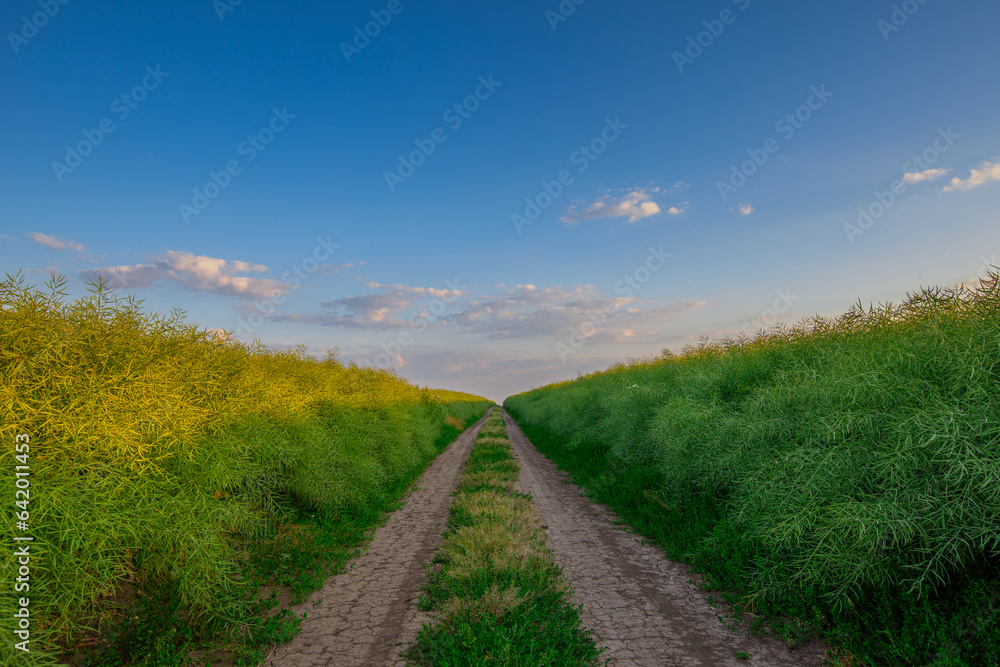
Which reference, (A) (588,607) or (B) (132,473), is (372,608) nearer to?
(A) (588,607)

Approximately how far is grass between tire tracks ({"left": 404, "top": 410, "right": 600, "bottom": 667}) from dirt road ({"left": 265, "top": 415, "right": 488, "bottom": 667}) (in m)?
0.28

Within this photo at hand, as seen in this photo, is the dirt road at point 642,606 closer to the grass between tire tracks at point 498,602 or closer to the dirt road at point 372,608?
the grass between tire tracks at point 498,602

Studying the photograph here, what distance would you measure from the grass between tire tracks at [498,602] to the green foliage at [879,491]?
231 centimetres

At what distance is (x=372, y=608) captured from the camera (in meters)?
5.80

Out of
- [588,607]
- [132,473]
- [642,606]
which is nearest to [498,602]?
[588,607]

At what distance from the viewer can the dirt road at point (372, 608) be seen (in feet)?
15.5

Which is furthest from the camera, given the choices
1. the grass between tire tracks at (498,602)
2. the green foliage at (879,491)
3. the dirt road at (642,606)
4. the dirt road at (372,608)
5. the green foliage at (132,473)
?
the dirt road at (372,608)

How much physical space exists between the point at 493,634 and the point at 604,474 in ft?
29.5

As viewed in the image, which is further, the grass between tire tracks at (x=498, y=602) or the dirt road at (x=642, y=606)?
the dirt road at (x=642, y=606)

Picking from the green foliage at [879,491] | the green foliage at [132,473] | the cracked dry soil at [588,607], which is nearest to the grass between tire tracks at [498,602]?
the cracked dry soil at [588,607]

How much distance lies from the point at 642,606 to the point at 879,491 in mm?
3052

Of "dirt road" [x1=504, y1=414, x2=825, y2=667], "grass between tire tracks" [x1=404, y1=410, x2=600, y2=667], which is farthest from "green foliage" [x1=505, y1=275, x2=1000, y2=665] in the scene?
"grass between tire tracks" [x1=404, y1=410, x2=600, y2=667]

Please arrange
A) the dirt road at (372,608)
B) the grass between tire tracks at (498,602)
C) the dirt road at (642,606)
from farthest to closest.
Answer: the dirt road at (372,608) → the dirt road at (642,606) → the grass between tire tracks at (498,602)

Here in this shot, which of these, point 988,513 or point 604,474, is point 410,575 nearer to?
point 988,513
